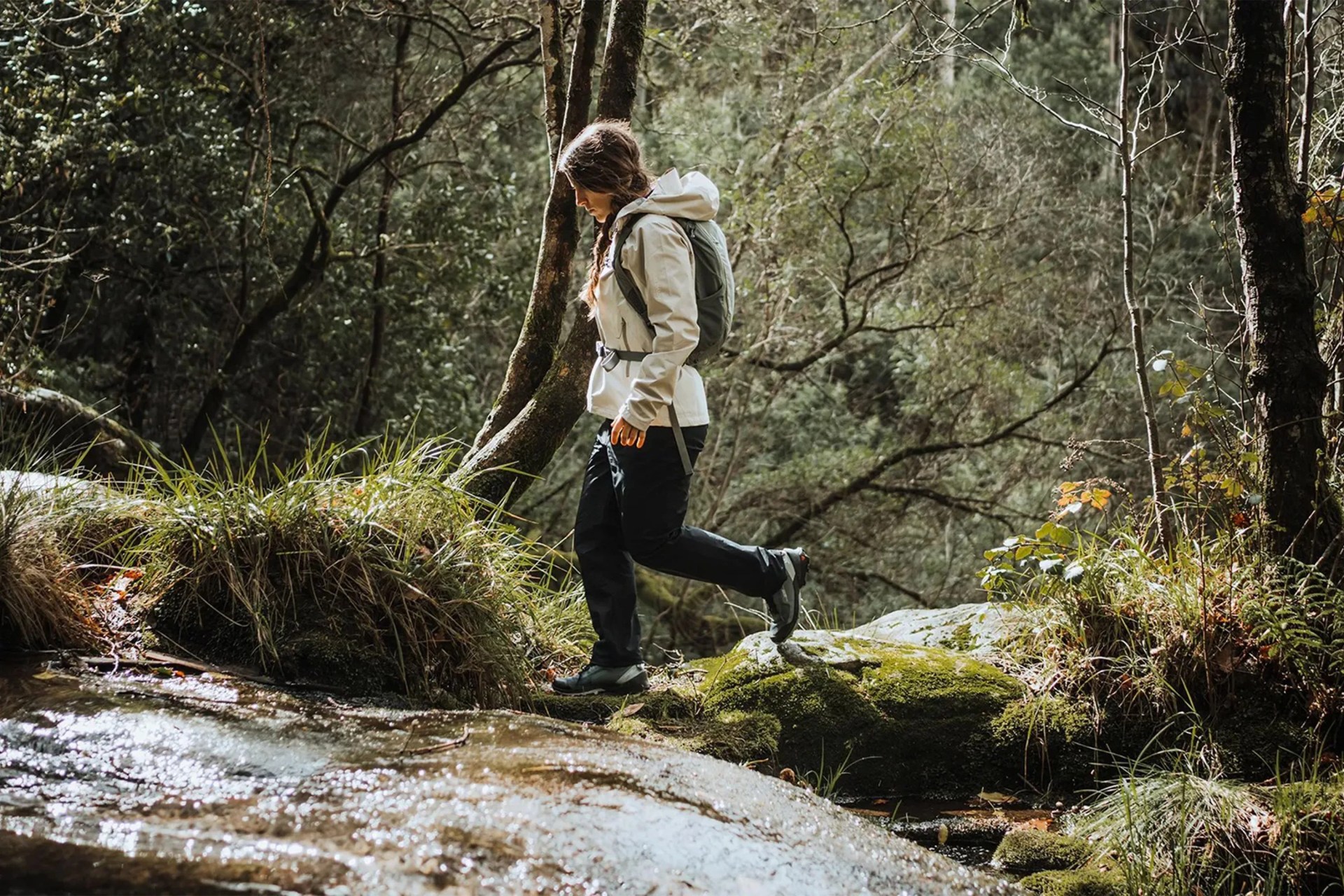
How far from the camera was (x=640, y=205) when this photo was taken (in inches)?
160

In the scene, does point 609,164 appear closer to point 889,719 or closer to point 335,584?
point 335,584

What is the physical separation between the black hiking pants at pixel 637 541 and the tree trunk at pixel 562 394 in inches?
32.5

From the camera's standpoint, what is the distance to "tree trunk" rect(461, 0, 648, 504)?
17.6 feet

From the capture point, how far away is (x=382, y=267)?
973 centimetres

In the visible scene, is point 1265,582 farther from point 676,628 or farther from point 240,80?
point 240,80

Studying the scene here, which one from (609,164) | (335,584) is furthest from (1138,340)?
(335,584)

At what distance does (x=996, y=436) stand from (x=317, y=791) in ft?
31.2

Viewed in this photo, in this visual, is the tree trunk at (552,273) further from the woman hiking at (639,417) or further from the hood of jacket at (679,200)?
the hood of jacket at (679,200)

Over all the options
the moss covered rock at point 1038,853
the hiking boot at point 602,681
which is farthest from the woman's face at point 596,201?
the moss covered rock at point 1038,853

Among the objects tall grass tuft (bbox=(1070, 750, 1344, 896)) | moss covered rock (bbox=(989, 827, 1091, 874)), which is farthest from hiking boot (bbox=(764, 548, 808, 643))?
tall grass tuft (bbox=(1070, 750, 1344, 896))

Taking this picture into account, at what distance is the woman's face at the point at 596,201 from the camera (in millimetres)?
4164

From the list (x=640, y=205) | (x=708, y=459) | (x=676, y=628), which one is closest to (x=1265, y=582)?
(x=640, y=205)

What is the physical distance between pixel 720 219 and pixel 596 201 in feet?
23.7

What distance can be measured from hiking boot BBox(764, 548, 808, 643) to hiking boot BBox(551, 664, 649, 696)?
1.87 ft
